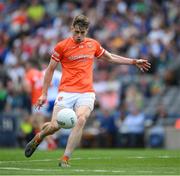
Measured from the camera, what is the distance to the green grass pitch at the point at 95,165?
45.3 ft

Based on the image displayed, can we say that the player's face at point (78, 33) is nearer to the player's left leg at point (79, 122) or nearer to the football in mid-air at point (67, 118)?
the player's left leg at point (79, 122)

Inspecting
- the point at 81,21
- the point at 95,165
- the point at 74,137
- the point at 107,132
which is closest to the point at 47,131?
the point at 74,137

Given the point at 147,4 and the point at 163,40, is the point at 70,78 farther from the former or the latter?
the point at 147,4

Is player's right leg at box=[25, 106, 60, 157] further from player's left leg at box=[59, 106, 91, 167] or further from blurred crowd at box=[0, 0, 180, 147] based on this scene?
blurred crowd at box=[0, 0, 180, 147]

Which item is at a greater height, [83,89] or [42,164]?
[83,89]

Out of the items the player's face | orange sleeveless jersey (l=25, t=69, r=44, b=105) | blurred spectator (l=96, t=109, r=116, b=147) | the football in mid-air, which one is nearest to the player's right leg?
the football in mid-air

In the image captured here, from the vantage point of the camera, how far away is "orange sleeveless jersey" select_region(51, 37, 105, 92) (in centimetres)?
1558

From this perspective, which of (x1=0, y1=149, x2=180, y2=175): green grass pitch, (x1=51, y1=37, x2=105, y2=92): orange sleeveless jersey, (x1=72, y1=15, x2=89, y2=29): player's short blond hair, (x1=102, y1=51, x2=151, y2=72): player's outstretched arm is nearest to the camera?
(x1=0, y1=149, x2=180, y2=175): green grass pitch

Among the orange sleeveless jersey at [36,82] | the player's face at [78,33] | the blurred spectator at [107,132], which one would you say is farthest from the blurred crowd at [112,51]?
the player's face at [78,33]

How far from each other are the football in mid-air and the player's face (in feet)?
3.80

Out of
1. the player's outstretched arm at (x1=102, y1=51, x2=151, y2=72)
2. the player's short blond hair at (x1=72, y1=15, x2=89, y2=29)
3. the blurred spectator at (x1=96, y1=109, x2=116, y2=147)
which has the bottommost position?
the blurred spectator at (x1=96, y1=109, x2=116, y2=147)

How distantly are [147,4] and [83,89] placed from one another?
16.9m

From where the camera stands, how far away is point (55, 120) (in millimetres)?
15516

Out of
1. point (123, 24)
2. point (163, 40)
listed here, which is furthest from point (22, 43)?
point (163, 40)
